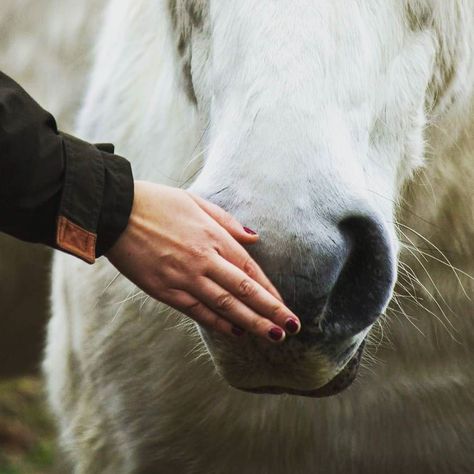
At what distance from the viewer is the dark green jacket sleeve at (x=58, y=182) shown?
172cm

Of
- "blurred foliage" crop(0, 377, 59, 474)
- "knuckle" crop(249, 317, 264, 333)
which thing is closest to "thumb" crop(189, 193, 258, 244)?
"knuckle" crop(249, 317, 264, 333)

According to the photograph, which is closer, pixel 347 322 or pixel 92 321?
pixel 347 322

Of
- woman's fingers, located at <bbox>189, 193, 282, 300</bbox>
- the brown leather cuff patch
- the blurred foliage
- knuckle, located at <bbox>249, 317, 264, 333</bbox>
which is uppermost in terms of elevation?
woman's fingers, located at <bbox>189, 193, 282, 300</bbox>

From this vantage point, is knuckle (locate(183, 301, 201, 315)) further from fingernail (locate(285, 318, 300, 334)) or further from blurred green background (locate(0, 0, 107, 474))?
blurred green background (locate(0, 0, 107, 474))

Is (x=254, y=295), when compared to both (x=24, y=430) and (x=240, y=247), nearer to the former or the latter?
(x=240, y=247)

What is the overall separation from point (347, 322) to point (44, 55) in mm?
1858

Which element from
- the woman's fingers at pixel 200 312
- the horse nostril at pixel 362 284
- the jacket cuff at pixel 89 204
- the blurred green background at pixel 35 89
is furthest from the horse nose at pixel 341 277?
the blurred green background at pixel 35 89

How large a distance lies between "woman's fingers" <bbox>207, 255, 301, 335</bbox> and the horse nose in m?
0.04

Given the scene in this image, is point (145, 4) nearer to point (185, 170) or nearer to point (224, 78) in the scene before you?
point (185, 170)

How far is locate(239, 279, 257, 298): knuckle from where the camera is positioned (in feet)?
5.41

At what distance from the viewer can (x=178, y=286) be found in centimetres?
173

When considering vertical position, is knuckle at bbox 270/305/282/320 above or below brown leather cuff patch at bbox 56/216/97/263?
above

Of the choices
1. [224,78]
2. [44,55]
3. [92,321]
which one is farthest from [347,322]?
[44,55]

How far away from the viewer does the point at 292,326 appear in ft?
5.47
